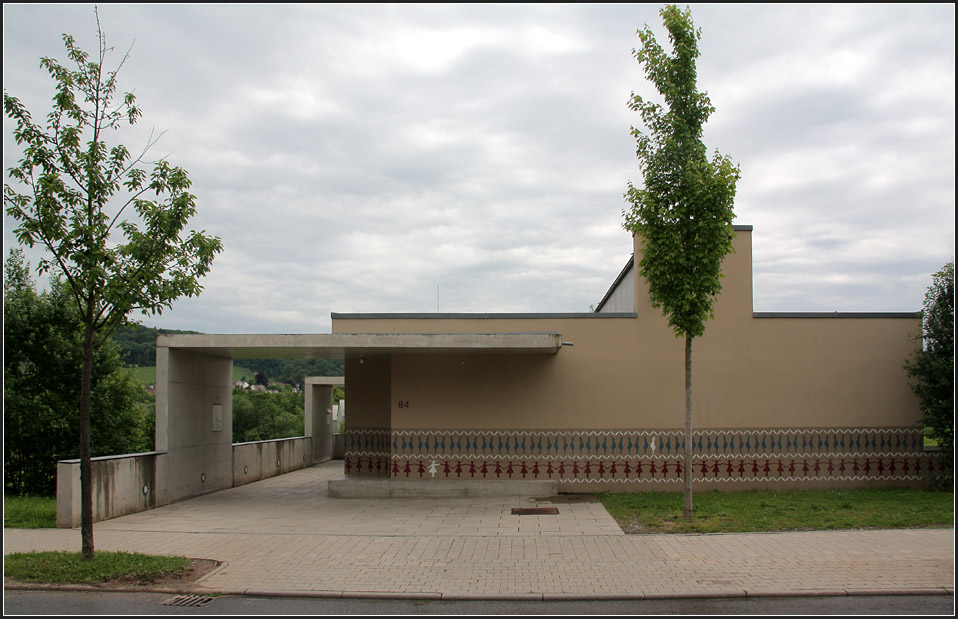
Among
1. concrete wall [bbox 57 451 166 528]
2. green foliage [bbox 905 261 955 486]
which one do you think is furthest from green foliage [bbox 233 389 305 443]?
green foliage [bbox 905 261 955 486]

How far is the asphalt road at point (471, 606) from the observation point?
287 inches

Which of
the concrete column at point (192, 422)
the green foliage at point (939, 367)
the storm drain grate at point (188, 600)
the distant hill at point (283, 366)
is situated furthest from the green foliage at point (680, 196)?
the distant hill at point (283, 366)

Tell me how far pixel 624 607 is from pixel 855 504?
8.06 meters

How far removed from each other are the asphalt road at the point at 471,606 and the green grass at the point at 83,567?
480mm

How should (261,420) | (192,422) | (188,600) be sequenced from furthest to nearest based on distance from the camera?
(261,420), (192,422), (188,600)

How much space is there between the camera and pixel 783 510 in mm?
12922

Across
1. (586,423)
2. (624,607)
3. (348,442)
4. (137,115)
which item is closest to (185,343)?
(348,442)

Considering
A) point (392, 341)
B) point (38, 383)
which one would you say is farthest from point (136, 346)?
point (392, 341)

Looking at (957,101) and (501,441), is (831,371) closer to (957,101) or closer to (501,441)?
(501,441)

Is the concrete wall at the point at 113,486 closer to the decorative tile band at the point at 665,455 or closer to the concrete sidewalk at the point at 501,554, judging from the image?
the concrete sidewalk at the point at 501,554

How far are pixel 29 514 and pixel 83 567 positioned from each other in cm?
561

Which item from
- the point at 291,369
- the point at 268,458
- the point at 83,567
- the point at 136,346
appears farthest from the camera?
the point at 291,369

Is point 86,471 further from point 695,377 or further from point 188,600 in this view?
point 695,377

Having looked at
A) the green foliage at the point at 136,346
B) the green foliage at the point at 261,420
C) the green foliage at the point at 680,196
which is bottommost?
the green foliage at the point at 261,420
